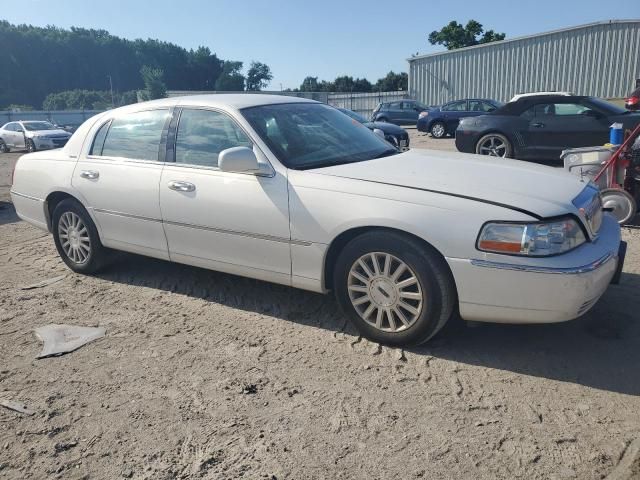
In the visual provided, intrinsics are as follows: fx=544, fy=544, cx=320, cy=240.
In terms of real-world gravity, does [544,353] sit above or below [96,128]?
below

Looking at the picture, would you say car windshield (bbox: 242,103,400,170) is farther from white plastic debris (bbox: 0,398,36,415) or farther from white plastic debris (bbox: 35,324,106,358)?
white plastic debris (bbox: 0,398,36,415)

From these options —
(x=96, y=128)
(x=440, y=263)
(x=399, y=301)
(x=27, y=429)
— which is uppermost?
(x=96, y=128)

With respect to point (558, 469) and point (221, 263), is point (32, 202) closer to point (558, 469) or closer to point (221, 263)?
point (221, 263)

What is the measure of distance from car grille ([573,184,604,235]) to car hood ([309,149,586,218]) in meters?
0.05

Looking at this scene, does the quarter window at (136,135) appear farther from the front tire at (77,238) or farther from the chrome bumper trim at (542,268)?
the chrome bumper trim at (542,268)

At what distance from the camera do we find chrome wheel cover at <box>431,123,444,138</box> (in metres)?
21.3

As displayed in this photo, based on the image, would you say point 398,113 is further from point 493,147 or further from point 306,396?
point 306,396

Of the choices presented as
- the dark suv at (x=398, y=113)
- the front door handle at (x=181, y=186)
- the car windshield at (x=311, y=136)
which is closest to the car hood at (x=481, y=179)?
the car windshield at (x=311, y=136)

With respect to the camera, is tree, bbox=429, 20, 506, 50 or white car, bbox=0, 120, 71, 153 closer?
white car, bbox=0, 120, 71, 153

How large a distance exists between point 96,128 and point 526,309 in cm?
398

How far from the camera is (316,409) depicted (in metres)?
2.92

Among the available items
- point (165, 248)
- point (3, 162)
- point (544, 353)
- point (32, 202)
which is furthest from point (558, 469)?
point (3, 162)

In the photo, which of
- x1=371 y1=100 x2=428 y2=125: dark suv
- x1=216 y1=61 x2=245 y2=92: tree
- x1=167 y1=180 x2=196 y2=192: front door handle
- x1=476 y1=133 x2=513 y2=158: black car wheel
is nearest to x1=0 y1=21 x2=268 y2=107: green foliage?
x1=216 y1=61 x2=245 y2=92: tree

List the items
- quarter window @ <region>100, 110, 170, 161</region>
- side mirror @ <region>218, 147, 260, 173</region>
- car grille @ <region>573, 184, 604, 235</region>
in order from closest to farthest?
car grille @ <region>573, 184, 604, 235</region> → side mirror @ <region>218, 147, 260, 173</region> → quarter window @ <region>100, 110, 170, 161</region>
